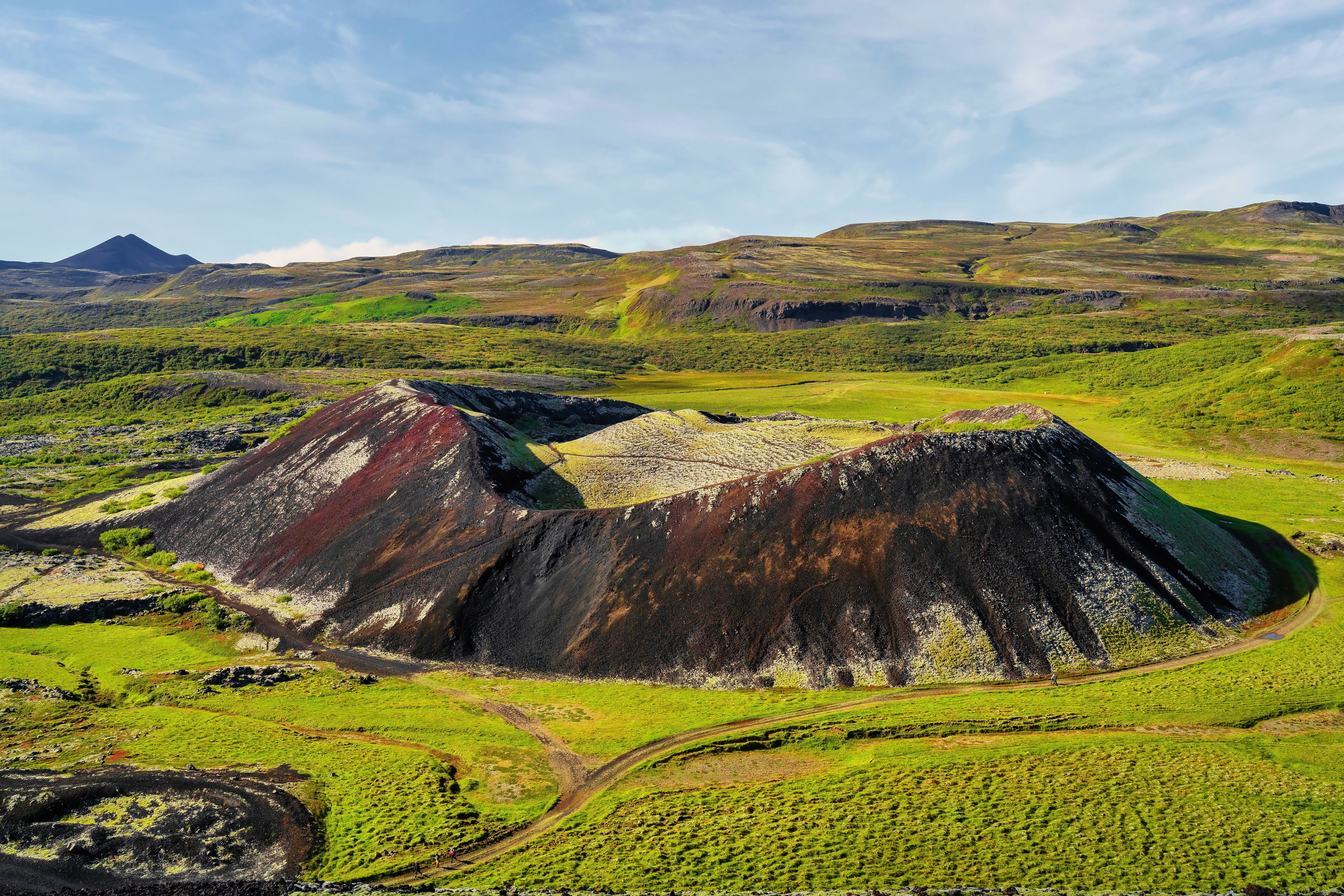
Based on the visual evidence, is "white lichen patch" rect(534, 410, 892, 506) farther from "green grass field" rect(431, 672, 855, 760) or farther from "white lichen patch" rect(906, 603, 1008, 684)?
"green grass field" rect(431, 672, 855, 760)

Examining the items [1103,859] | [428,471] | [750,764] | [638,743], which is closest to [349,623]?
[428,471]

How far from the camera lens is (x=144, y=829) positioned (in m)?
22.2

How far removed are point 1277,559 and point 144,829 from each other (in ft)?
174

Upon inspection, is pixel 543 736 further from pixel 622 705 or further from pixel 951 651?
pixel 951 651

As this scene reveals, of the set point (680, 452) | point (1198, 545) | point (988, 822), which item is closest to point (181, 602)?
point (680, 452)

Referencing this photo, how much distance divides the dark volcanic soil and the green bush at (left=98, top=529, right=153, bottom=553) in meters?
32.0

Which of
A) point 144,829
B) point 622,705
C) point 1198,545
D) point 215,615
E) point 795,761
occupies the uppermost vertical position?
point 1198,545

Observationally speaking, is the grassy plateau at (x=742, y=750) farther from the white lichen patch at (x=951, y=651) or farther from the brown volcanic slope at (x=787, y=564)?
the brown volcanic slope at (x=787, y=564)

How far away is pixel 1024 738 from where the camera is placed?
25.6 m

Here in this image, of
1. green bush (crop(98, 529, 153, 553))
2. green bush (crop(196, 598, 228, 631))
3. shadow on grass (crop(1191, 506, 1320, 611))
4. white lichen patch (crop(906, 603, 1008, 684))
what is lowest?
green bush (crop(196, 598, 228, 631))

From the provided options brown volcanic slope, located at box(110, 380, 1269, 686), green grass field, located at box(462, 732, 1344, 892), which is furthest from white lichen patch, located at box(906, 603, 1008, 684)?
green grass field, located at box(462, 732, 1344, 892)

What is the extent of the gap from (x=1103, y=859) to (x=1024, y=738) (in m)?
6.32

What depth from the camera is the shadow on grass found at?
37.3 m

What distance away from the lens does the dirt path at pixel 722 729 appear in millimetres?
21172
